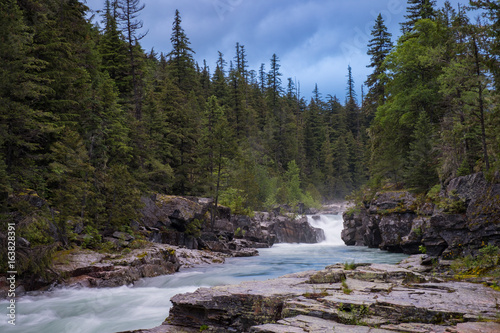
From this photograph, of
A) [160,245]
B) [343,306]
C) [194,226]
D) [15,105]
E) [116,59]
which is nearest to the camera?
[343,306]

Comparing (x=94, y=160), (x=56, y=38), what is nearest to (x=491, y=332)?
(x=94, y=160)

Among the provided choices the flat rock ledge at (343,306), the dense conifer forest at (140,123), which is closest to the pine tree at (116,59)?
the dense conifer forest at (140,123)

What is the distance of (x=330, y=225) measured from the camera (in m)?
50.1

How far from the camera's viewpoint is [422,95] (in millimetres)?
27203

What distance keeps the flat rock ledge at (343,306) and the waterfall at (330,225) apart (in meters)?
38.4

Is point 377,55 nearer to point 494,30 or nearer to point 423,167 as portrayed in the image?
point 423,167

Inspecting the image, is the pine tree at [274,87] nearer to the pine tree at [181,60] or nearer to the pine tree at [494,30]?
the pine tree at [181,60]

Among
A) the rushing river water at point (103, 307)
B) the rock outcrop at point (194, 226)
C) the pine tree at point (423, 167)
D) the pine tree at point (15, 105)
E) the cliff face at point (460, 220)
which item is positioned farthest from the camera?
the pine tree at point (423, 167)

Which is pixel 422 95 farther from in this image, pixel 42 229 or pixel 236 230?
pixel 42 229

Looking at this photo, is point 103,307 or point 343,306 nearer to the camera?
point 343,306

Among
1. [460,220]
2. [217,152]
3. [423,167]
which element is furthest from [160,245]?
[423,167]

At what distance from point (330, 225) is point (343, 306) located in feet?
149

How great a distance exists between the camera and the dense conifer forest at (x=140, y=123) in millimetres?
13398

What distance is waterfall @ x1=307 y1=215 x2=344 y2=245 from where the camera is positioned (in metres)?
46.6
